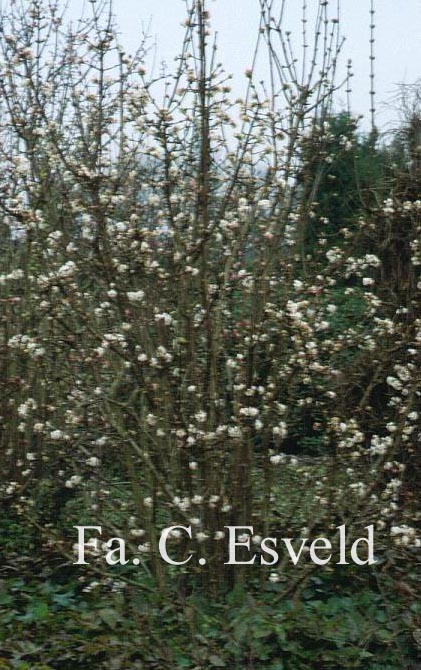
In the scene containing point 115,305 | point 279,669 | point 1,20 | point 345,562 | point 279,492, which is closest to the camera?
point 279,669

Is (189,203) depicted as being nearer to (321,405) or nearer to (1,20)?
(321,405)

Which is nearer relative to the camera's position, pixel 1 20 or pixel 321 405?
pixel 321 405

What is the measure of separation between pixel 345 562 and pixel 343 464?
0.50m

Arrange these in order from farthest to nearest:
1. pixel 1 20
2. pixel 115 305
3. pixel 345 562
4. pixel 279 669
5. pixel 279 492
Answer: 1. pixel 1 20
2. pixel 279 492
3. pixel 345 562
4. pixel 115 305
5. pixel 279 669

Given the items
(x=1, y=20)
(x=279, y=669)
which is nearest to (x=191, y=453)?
(x=279, y=669)

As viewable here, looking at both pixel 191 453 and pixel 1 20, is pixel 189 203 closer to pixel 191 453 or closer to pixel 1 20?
pixel 191 453

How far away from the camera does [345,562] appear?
14.7 ft

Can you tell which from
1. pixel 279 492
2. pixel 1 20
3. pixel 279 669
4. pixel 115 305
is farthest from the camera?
pixel 1 20

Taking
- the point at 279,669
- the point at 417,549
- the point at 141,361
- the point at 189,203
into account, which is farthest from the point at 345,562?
the point at 189,203

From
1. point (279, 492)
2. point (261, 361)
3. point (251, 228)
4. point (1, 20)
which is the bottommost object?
→ point (279, 492)

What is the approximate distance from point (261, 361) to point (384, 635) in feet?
4.52

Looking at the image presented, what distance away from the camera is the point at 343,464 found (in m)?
4.40

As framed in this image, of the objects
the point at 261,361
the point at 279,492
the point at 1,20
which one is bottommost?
the point at 279,492

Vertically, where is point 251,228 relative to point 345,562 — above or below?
above
